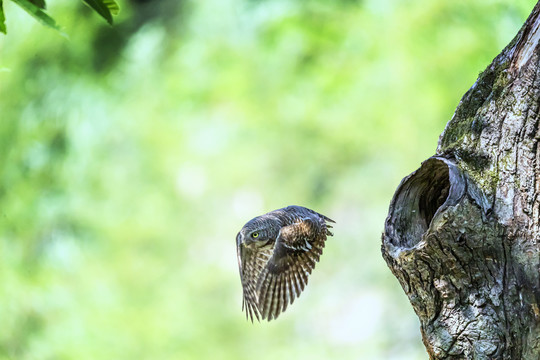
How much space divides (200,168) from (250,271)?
601cm

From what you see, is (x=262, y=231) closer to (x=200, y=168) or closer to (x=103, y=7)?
(x=103, y=7)

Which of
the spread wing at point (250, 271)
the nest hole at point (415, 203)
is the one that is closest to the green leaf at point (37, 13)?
the nest hole at point (415, 203)

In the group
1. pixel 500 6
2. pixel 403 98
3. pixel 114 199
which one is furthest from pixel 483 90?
pixel 114 199

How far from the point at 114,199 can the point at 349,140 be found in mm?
3250

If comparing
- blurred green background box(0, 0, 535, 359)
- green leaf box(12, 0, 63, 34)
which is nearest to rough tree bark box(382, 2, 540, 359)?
green leaf box(12, 0, 63, 34)

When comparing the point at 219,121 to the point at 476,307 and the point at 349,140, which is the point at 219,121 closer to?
the point at 349,140

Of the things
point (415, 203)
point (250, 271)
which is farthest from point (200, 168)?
point (415, 203)

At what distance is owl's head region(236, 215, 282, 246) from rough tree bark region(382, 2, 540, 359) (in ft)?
2.07

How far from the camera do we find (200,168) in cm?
853

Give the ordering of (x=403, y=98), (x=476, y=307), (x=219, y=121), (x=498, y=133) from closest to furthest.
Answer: (x=476, y=307), (x=498, y=133), (x=403, y=98), (x=219, y=121)

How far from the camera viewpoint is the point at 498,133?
178 cm

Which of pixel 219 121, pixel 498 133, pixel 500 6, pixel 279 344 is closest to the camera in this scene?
pixel 498 133

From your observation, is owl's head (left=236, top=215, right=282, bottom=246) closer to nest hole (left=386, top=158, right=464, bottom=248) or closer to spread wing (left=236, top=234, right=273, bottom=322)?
spread wing (left=236, top=234, right=273, bottom=322)

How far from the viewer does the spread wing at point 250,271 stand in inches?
101
